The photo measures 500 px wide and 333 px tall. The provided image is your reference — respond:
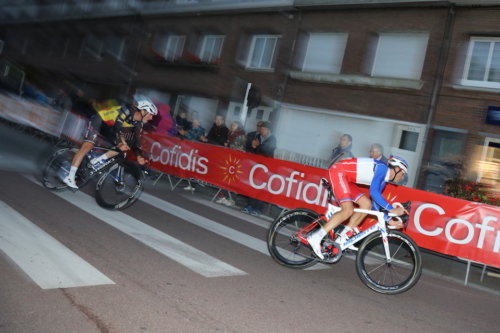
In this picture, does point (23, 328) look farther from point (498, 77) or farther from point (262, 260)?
point (498, 77)

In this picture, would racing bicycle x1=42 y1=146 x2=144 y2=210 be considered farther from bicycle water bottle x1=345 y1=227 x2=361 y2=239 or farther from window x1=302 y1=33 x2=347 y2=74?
window x1=302 y1=33 x2=347 y2=74

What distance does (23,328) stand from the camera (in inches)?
123

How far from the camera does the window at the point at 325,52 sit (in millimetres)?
17906

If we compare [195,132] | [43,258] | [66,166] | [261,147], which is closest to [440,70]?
[261,147]

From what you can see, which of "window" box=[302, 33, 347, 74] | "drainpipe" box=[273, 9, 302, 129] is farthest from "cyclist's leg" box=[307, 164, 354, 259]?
"drainpipe" box=[273, 9, 302, 129]

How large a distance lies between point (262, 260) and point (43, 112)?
12.0 m

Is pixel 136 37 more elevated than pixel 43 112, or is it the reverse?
pixel 136 37

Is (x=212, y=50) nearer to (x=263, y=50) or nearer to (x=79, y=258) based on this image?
(x=263, y=50)

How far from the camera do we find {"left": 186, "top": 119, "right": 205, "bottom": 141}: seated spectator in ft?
42.6

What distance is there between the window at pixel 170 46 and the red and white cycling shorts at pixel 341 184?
19.9 metres

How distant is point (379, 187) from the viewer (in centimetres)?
569

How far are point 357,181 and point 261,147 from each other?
5.40 m

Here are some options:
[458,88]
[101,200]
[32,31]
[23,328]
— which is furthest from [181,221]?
[32,31]

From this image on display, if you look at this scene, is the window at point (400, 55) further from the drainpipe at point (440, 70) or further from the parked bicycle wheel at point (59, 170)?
the parked bicycle wheel at point (59, 170)
